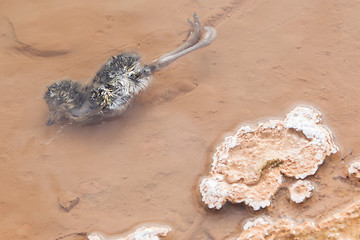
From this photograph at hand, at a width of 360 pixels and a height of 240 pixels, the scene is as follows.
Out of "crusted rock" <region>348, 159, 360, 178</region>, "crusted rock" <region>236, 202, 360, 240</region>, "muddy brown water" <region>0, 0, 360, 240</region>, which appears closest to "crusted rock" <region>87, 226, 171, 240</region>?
"muddy brown water" <region>0, 0, 360, 240</region>

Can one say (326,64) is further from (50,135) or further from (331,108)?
(50,135)

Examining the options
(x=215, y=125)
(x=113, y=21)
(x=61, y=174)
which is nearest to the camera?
(x=61, y=174)

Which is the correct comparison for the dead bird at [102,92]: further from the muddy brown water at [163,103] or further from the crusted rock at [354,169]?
the crusted rock at [354,169]

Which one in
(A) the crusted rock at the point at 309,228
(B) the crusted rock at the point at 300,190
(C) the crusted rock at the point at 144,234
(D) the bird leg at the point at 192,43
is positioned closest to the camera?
(A) the crusted rock at the point at 309,228

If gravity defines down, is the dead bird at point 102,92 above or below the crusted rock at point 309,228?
above

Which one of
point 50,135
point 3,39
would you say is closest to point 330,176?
point 50,135

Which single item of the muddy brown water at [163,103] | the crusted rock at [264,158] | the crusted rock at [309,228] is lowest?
the crusted rock at [309,228]

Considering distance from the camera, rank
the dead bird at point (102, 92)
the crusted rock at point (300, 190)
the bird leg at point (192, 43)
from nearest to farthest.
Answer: the crusted rock at point (300, 190) < the dead bird at point (102, 92) < the bird leg at point (192, 43)

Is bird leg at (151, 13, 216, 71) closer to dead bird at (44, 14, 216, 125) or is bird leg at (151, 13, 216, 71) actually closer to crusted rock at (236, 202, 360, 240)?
dead bird at (44, 14, 216, 125)

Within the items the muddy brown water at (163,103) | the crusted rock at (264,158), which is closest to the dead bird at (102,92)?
the muddy brown water at (163,103)
